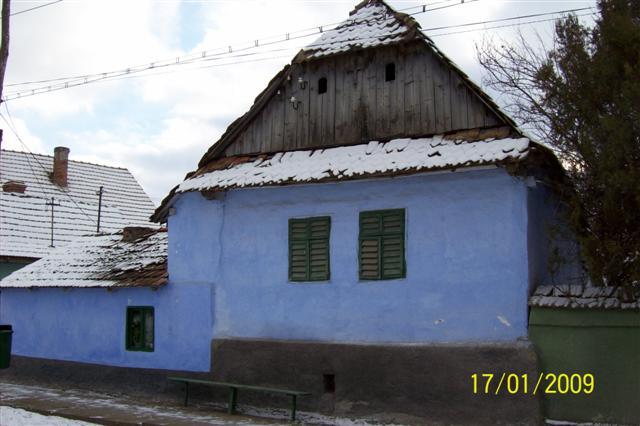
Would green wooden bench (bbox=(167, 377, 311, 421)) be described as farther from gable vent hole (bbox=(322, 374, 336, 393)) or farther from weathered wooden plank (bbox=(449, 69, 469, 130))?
weathered wooden plank (bbox=(449, 69, 469, 130))

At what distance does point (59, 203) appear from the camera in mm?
28109

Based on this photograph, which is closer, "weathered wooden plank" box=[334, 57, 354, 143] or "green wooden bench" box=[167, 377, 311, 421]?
"green wooden bench" box=[167, 377, 311, 421]

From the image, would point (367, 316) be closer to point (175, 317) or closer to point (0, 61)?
point (175, 317)

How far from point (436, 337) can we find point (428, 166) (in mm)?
2717

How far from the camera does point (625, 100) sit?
406 inches

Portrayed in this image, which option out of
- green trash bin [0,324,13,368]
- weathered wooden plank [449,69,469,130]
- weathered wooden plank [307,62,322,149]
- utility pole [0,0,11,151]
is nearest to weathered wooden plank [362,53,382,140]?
weathered wooden plank [307,62,322,149]

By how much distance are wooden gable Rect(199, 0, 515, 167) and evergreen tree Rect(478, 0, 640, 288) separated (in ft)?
3.26

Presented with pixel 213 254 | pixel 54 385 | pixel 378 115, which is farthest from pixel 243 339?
pixel 54 385

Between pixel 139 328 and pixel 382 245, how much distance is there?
6206 millimetres

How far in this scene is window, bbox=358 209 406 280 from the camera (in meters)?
12.5

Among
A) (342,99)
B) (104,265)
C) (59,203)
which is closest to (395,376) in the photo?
(342,99)

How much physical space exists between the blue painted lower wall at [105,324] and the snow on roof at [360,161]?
2.52 meters

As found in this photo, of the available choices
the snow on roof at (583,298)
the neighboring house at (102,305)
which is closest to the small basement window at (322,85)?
the neighboring house at (102,305)

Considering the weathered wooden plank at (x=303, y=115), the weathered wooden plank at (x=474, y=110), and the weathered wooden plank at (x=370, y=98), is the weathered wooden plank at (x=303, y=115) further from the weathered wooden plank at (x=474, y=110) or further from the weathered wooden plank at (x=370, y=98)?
the weathered wooden plank at (x=474, y=110)
